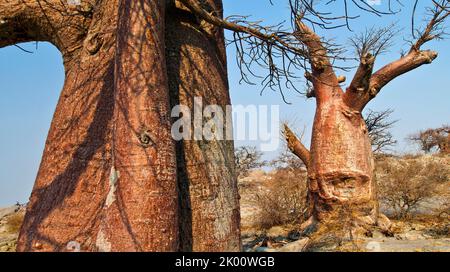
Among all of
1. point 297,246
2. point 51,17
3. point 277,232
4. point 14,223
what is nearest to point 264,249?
point 297,246

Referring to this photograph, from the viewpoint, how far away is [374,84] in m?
6.54

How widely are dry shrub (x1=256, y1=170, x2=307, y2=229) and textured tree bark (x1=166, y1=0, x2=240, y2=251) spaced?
19.4 ft

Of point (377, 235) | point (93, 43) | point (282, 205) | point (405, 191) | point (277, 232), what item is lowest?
point (277, 232)

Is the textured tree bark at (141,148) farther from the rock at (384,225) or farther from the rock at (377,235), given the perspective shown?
the rock at (384,225)

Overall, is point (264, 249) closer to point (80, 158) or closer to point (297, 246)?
point (297, 246)

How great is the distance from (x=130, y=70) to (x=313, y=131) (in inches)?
214

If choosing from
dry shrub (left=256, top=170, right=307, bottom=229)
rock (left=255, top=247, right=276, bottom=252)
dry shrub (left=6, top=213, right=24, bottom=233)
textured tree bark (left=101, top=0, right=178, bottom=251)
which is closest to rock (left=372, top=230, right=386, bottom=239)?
rock (left=255, top=247, right=276, bottom=252)

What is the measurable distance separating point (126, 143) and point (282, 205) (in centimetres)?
698

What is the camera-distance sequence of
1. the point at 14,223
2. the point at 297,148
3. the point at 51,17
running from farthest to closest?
the point at 14,223
the point at 297,148
the point at 51,17

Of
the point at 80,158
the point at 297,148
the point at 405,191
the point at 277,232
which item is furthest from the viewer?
the point at 405,191

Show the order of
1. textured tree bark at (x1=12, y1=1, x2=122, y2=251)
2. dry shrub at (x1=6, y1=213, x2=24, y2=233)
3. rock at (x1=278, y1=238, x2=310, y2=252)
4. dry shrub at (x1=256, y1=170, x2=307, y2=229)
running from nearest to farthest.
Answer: textured tree bark at (x1=12, y1=1, x2=122, y2=251), rock at (x1=278, y1=238, x2=310, y2=252), dry shrub at (x1=256, y1=170, x2=307, y2=229), dry shrub at (x1=6, y1=213, x2=24, y2=233)

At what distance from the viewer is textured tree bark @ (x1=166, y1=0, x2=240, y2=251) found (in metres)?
1.91

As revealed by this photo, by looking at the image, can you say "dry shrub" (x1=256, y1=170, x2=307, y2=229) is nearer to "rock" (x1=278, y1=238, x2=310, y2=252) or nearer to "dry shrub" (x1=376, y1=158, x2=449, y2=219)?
"dry shrub" (x1=376, y1=158, x2=449, y2=219)

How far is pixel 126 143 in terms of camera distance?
1.62m
